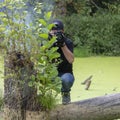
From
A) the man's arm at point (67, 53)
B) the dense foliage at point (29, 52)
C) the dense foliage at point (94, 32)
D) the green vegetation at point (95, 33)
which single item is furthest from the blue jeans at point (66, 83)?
the green vegetation at point (95, 33)

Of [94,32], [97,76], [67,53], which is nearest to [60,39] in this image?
[67,53]

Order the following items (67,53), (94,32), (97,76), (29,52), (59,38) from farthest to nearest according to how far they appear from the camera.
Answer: (94,32)
(97,76)
(67,53)
(59,38)
(29,52)

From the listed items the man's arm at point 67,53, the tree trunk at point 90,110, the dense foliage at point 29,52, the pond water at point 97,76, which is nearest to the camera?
the dense foliage at point 29,52

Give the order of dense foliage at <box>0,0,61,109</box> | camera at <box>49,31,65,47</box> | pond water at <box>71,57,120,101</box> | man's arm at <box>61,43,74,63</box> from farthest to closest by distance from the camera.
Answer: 1. pond water at <box>71,57,120,101</box>
2. man's arm at <box>61,43,74,63</box>
3. camera at <box>49,31,65,47</box>
4. dense foliage at <box>0,0,61,109</box>

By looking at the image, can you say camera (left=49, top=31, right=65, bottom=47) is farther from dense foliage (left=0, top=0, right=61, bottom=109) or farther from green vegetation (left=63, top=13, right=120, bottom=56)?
green vegetation (left=63, top=13, right=120, bottom=56)

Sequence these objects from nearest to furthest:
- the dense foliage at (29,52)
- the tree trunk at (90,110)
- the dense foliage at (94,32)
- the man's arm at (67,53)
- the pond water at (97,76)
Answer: the dense foliage at (29,52), the tree trunk at (90,110), the man's arm at (67,53), the pond water at (97,76), the dense foliage at (94,32)

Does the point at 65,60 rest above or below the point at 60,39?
below

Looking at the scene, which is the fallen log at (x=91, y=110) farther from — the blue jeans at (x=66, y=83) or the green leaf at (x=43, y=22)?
the blue jeans at (x=66, y=83)

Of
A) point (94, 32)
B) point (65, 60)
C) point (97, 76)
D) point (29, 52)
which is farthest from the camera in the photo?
point (94, 32)

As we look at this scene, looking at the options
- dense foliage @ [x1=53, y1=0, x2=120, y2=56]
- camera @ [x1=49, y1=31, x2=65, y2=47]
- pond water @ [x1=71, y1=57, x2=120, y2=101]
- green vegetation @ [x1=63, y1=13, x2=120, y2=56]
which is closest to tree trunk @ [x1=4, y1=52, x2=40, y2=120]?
camera @ [x1=49, y1=31, x2=65, y2=47]

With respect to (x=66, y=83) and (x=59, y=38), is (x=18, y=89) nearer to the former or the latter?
(x=59, y=38)

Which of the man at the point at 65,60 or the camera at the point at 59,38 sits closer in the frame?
the camera at the point at 59,38

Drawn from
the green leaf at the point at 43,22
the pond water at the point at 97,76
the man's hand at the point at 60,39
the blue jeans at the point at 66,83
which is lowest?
the pond water at the point at 97,76

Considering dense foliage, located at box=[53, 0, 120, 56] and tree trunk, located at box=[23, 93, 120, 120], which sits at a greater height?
tree trunk, located at box=[23, 93, 120, 120]
